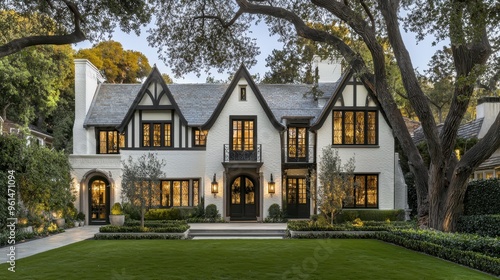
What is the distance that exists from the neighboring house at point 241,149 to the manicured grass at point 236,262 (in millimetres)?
9100

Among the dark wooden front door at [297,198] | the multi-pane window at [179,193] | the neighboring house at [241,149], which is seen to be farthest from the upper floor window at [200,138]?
the dark wooden front door at [297,198]

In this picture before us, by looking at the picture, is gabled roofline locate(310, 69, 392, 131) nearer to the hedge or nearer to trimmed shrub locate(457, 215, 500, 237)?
trimmed shrub locate(457, 215, 500, 237)

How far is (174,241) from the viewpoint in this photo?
1800cm

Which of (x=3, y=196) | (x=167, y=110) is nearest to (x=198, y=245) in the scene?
(x=3, y=196)

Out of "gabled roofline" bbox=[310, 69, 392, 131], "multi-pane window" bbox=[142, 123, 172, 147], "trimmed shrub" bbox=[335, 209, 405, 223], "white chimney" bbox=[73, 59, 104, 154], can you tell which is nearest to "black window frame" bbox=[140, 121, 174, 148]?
"multi-pane window" bbox=[142, 123, 172, 147]

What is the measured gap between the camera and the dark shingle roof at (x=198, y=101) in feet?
92.5

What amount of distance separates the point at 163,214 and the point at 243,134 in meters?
6.02

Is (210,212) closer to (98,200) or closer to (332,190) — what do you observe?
(98,200)

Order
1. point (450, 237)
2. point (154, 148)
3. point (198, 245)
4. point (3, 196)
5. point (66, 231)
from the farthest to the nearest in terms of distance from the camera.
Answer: point (154, 148) < point (66, 231) < point (3, 196) < point (198, 245) < point (450, 237)

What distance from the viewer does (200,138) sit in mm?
27609

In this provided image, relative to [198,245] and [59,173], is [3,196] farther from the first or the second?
[198,245]

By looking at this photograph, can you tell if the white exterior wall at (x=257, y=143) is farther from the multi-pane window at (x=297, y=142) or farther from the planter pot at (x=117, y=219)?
the planter pot at (x=117, y=219)

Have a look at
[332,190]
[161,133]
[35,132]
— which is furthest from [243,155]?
[35,132]

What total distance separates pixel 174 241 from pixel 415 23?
37.0 ft
